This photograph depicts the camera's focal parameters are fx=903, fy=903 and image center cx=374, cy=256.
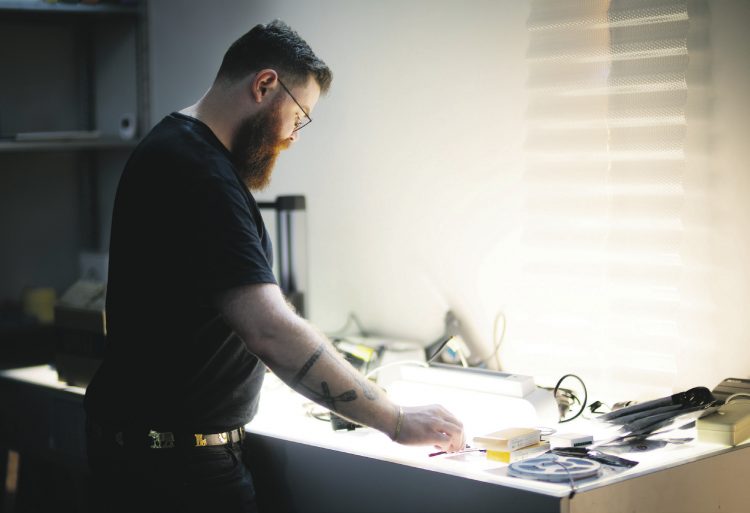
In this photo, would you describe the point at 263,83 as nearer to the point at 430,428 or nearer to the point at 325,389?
the point at 325,389

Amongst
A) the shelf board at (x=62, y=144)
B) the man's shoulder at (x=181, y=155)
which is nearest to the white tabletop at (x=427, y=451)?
the man's shoulder at (x=181, y=155)

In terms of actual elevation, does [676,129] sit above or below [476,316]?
above

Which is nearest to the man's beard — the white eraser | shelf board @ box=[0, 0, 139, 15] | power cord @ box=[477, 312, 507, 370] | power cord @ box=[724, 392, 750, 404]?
the white eraser

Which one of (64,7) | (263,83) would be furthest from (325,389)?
(64,7)

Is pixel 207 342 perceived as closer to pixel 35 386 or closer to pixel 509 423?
pixel 509 423

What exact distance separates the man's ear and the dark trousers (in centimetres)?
65

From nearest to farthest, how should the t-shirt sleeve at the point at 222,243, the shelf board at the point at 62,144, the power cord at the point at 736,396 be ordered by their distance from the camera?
the t-shirt sleeve at the point at 222,243 < the power cord at the point at 736,396 < the shelf board at the point at 62,144

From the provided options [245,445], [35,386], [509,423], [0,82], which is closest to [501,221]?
[509,423]

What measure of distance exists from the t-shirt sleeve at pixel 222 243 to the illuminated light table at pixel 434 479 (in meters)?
0.48

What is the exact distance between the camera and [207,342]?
1566 mm

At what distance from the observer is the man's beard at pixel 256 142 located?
1675mm

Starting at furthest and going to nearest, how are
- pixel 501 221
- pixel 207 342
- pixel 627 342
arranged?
pixel 501 221 → pixel 627 342 → pixel 207 342

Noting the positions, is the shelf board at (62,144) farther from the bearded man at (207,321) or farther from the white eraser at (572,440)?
the white eraser at (572,440)

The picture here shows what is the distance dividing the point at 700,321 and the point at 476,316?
1.94ft
